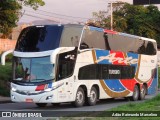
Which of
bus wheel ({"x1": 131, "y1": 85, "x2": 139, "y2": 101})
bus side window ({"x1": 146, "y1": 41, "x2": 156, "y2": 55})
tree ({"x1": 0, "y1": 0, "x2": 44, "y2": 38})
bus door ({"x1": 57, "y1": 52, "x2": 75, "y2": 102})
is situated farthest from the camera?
tree ({"x1": 0, "y1": 0, "x2": 44, "y2": 38})

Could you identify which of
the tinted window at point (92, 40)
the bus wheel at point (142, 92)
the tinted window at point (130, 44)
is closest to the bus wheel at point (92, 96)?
the tinted window at point (92, 40)

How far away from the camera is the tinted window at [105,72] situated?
22.0m

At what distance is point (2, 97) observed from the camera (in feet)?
97.3

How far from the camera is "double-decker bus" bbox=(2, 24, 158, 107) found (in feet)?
65.0

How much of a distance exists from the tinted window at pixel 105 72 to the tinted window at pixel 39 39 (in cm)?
220

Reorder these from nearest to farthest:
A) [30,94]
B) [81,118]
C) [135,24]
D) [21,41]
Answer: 1. [81,118]
2. [30,94]
3. [21,41]
4. [135,24]

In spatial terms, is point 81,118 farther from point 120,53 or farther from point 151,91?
point 151,91

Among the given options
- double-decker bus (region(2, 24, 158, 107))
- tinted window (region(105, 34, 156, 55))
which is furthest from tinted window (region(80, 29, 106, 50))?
tinted window (region(105, 34, 156, 55))

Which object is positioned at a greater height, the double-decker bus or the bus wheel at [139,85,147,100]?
the double-decker bus

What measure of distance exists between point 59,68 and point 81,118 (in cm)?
675

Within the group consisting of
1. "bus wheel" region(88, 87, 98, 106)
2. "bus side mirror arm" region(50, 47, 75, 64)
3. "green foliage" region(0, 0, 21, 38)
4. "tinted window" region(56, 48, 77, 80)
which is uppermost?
"green foliage" region(0, 0, 21, 38)

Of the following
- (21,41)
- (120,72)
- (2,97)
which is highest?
(21,41)

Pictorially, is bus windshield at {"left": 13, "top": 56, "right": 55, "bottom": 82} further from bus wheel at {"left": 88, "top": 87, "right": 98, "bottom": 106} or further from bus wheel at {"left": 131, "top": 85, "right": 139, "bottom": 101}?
bus wheel at {"left": 131, "top": 85, "right": 139, "bottom": 101}

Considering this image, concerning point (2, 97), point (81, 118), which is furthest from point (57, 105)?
point (81, 118)
